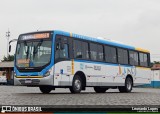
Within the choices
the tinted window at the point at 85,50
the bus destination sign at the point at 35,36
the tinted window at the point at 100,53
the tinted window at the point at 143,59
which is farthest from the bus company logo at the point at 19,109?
the tinted window at the point at 143,59

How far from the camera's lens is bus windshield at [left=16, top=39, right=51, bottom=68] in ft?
62.1

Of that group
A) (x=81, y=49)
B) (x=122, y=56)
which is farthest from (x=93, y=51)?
(x=122, y=56)

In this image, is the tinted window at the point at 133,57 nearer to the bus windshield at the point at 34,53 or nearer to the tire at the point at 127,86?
the tire at the point at 127,86

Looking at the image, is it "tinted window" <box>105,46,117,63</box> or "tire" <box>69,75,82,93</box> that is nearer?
"tire" <box>69,75,82,93</box>

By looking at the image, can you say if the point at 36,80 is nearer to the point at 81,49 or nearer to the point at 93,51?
the point at 81,49

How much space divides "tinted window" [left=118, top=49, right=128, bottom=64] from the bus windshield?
7252mm

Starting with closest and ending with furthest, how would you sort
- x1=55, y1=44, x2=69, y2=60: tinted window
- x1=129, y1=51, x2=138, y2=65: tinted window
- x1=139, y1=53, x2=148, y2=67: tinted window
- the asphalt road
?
the asphalt road, x1=55, y1=44, x2=69, y2=60: tinted window, x1=129, y1=51, x2=138, y2=65: tinted window, x1=139, y1=53, x2=148, y2=67: tinted window

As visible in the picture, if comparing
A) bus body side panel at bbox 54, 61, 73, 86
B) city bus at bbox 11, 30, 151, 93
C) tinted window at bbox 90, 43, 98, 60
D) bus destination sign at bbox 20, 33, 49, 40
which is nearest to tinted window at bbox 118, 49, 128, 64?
city bus at bbox 11, 30, 151, 93

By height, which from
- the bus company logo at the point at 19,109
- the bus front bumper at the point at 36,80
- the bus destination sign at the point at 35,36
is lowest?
the bus company logo at the point at 19,109

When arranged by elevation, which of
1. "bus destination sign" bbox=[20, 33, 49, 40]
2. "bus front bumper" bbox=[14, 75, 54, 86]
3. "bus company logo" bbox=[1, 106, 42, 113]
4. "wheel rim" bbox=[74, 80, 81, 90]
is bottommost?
"bus company logo" bbox=[1, 106, 42, 113]

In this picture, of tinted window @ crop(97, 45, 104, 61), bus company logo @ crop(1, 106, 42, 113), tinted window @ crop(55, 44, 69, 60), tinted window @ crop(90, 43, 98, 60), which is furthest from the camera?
tinted window @ crop(97, 45, 104, 61)

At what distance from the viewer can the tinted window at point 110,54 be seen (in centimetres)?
2355

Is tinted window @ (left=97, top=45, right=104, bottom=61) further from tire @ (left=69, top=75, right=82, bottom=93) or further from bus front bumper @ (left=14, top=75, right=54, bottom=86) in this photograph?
bus front bumper @ (left=14, top=75, right=54, bottom=86)

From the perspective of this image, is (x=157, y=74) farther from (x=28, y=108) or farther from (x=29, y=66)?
(x=28, y=108)
